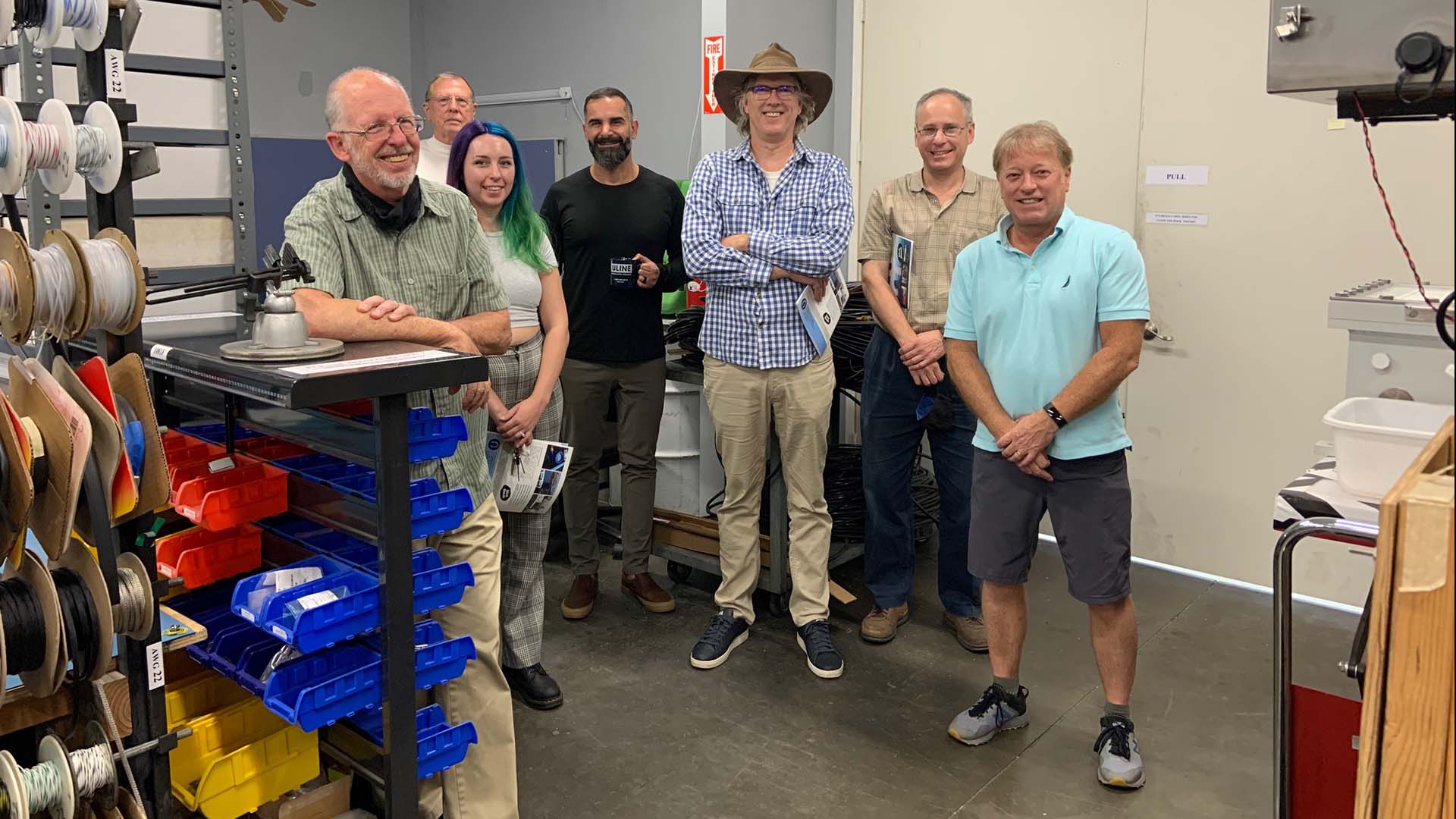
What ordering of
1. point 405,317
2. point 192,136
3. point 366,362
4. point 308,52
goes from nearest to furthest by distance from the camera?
1. point 366,362
2. point 405,317
3. point 192,136
4. point 308,52

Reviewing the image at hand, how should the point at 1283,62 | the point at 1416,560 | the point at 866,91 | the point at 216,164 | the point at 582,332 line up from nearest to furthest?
the point at 1416,560 → the point at 1283,62 → the point at 216,164 → the point at 582,332 → the point at 866,91

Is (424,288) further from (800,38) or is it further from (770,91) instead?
(800,38)

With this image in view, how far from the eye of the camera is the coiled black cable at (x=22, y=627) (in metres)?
1.35

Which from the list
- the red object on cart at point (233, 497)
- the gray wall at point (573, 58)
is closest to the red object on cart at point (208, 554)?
the red object on cart at point (233, 497)

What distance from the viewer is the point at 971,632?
11.0 ft

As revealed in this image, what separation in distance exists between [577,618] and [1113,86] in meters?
2.61

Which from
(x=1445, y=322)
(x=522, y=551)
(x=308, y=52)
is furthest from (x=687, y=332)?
(x=308, y=52)

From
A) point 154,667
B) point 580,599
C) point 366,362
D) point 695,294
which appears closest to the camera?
point 154,667

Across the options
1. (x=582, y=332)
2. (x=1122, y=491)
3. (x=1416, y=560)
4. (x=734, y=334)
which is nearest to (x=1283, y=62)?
(x=1416, y=560)

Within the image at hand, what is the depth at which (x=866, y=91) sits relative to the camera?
4559mm

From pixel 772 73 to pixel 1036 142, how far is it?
95cm

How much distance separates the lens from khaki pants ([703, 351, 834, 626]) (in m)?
3.18

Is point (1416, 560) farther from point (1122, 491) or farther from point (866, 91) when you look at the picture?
point (866, 91)

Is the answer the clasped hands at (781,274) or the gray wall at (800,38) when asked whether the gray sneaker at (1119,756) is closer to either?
the clasped hands at (781,274)
